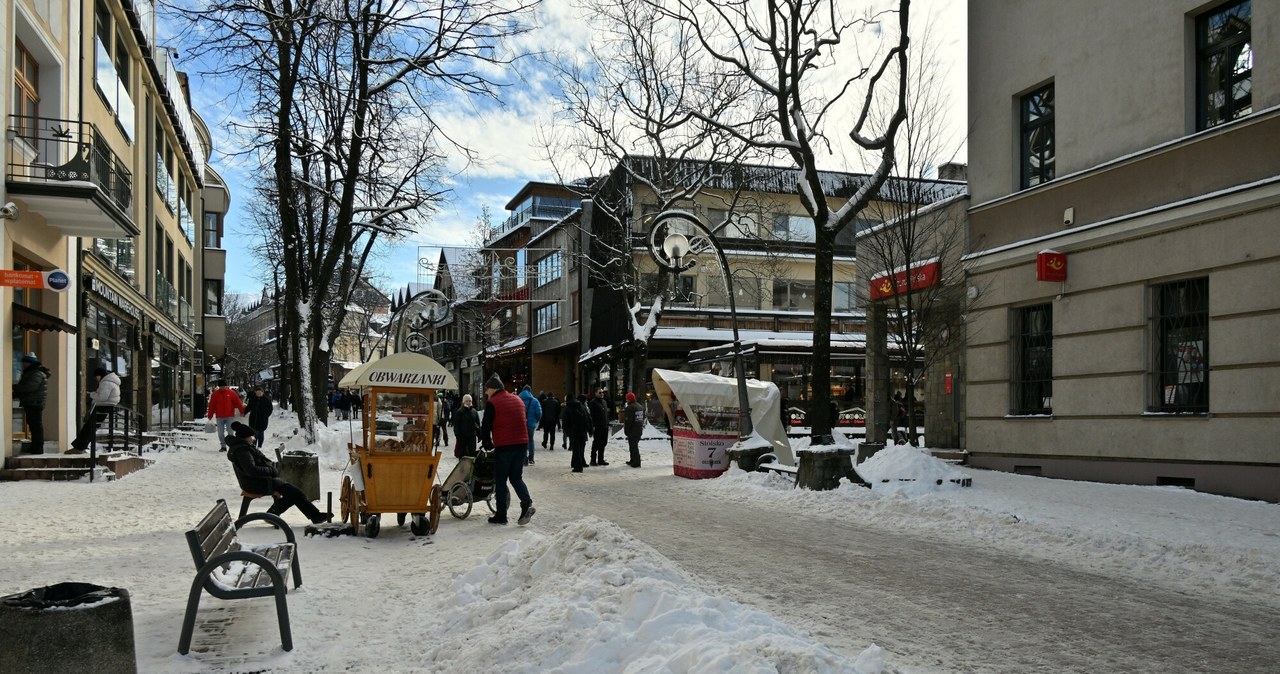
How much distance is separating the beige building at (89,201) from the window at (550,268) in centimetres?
2248

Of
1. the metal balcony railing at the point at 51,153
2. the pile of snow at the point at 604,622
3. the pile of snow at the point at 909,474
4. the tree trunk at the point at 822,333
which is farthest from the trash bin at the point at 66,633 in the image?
the metal balcony railing at the point at 51,153

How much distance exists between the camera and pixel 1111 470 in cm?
1491

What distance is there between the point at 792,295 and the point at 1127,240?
102 ft

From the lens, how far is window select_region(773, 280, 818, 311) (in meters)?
45.3

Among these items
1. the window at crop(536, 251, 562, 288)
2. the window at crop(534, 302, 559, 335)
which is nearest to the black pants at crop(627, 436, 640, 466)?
the window at crop(536, 251, 562, 288)

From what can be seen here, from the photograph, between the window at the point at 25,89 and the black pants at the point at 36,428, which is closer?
the black pants at the point at 36,428

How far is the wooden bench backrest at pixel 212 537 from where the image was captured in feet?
19.4

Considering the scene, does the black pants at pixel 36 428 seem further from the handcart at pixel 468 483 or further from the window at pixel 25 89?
the handcart at pixel 468 483

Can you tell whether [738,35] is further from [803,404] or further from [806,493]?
[803,404]

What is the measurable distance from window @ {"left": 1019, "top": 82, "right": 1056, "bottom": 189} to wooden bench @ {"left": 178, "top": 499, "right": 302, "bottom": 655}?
14886mm

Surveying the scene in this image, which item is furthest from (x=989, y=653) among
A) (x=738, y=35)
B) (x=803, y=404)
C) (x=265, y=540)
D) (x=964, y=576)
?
(x=803, y=404)

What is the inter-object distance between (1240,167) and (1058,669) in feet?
32.6

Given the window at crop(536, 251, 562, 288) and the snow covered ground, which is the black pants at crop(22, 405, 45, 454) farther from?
the window at crop(536, 251, 562, 288)

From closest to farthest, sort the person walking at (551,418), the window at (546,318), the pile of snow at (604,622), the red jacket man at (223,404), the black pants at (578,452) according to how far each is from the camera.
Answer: the pile of snow at (604,622), the black pants at (578,452), the red jacket man at (223,404), the person walking at (551,418), the window at (546,318)
